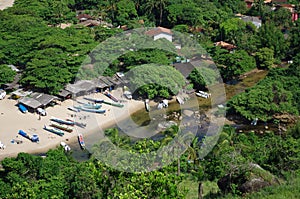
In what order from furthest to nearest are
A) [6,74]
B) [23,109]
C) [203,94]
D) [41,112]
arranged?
[203,94]
[6,74]
[23,109]
[41,112]

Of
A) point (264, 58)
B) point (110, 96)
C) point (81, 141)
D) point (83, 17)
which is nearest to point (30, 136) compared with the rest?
point (81, 141)

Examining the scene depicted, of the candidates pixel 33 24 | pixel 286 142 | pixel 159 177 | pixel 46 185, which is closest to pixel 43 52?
pixel 33 24

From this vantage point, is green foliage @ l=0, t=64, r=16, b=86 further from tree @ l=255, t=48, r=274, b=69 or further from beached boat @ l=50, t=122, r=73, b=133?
tree @ l=255, t=48, r=274, b=69

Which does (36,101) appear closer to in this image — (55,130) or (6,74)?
(55,130)

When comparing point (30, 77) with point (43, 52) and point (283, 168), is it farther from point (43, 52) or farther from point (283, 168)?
point (283, 168)

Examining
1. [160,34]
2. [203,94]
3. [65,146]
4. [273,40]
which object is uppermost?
[160,34]

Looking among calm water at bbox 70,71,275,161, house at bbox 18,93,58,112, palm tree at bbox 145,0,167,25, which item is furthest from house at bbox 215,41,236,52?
house at bbox 18,93,58,112
